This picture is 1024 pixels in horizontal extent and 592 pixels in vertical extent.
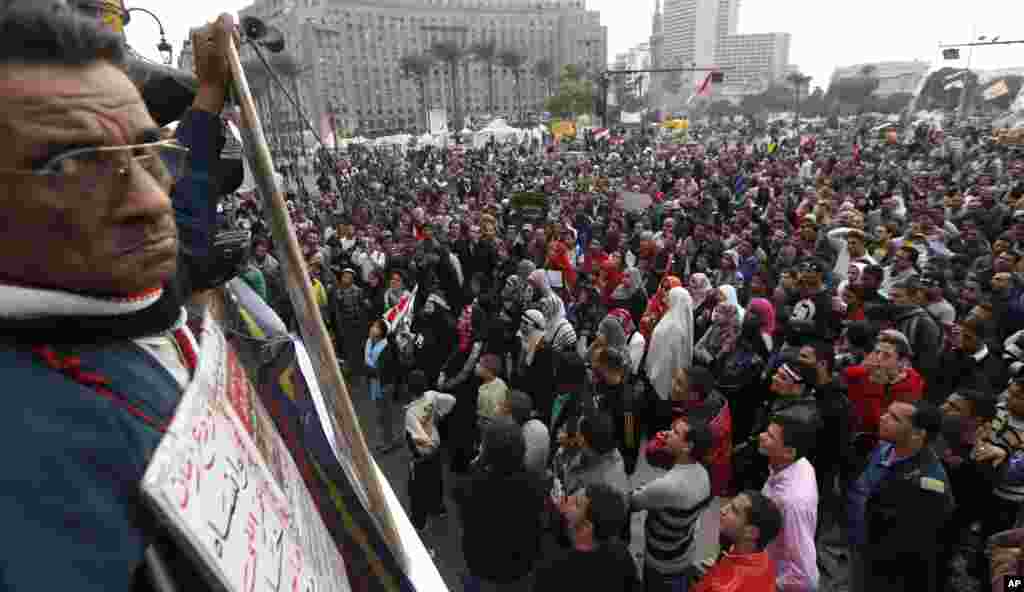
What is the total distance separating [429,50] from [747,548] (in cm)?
8924

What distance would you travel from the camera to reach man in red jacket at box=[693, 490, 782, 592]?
2371 mm

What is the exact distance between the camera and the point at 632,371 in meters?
4.88

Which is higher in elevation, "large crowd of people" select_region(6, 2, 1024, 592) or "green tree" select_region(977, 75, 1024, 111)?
Result: "green tree" select_region(977, 75, 1024, 111)

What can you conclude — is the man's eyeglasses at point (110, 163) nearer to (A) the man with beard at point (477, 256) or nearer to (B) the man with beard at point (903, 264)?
(B) the man with beard at point (903, 264)

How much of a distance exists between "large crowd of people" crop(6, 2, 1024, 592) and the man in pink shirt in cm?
1

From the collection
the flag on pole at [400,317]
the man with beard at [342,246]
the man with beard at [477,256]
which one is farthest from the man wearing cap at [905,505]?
the man with beard at [342,246]

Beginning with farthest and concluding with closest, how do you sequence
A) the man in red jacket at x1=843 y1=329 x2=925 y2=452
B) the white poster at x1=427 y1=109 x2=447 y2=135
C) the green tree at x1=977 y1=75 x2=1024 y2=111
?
the white poster at x1=427 y1=109 x2=447 y2=135 → the green tree at x1=977 y1=75 x2=1024 y2=111 → the man in red jacket at x1=843 y1=329 x2=925 y2=452

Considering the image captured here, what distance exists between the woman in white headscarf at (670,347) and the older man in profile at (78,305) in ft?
14.5

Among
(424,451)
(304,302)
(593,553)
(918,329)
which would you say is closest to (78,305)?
(304,302)

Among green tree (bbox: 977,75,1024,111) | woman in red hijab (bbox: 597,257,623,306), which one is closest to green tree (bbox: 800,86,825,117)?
green tree (bbox: 977,75,1024,111)

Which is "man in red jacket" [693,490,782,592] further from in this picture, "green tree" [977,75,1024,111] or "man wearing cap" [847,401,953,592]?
"green tree" [977,75,1024,111]

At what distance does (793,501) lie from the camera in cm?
282

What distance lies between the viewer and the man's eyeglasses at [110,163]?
2.39 ft

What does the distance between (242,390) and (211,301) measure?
53 centimetres
